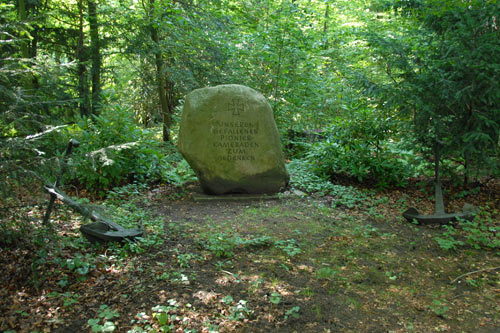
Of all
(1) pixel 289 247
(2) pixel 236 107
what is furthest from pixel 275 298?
(2) pixel 236 107

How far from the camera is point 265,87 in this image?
10312mm

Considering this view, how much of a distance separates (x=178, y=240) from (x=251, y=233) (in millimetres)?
931

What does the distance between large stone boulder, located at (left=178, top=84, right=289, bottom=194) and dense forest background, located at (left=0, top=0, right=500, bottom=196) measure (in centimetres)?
102

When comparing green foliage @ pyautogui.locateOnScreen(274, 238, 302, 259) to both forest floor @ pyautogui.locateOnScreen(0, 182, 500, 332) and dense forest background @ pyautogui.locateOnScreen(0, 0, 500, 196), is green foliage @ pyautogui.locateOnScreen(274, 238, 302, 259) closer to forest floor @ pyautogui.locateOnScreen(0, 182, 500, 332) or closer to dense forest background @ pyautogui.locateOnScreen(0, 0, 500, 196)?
forest floor @ pyautogui.locateOnScreen(0, 182, 500, 332)

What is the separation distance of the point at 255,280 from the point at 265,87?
25.6ft

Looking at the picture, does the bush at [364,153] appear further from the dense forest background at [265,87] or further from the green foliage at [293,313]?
the green foliage at [293,313]

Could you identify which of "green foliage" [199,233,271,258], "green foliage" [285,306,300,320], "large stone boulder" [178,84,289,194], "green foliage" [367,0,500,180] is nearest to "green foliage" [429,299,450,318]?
"green foliage" [285,306,300,320]

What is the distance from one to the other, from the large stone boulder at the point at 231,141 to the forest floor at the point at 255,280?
5.23 ft

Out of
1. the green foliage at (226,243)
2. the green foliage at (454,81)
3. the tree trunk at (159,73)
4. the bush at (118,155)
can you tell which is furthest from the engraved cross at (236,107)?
the tree trunk at (159,73)

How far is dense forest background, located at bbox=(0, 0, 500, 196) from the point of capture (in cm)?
432

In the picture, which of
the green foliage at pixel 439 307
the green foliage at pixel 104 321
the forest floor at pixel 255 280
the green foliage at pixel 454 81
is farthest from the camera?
the green foliage at pixel 454 81

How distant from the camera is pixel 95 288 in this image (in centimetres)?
307

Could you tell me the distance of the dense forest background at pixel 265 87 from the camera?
4321 millimetres

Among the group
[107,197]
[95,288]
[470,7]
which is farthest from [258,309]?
[470,7]
